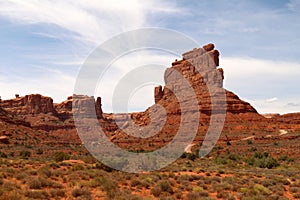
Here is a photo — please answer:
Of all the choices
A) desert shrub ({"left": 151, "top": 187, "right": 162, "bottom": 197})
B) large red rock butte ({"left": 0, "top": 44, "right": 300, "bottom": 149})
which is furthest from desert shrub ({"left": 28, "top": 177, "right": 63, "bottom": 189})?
large red rock butte ({"left": 0, "top": 44, "right": 300, "bottom": 149})

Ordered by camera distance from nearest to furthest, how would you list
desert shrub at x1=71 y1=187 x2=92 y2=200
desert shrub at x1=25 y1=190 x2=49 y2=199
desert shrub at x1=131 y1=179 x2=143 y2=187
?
desert shrub at x1=25 y1=190 x2=49 y2=199
desert shrub at x1=71 y1=187 x2=92 y2=200
desert shrub at x1=131 y1=179 x2=143 y2=187

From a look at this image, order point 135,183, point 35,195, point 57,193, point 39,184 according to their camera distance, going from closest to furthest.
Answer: point 35,195 < point 57,193 < point 39,184 < point 135,183

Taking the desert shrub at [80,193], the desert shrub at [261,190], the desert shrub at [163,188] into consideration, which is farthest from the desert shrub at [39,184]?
the desert shrub at [261,190]

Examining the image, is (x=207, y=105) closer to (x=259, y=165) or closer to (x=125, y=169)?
(x=259, y=165)

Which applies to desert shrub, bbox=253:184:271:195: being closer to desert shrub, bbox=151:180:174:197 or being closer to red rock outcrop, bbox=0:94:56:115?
desert shrub, bbox=151:180:174:197

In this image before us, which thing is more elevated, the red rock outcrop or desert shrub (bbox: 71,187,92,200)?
the red rock outcrop

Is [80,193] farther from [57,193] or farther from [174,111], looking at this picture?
[174,111]

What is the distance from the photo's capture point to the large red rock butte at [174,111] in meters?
79.1

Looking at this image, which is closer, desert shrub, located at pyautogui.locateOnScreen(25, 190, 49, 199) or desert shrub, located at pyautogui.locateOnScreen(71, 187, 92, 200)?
desert shrub, located at pyautogui.locateOnScreen(25, 190, 49, 199)

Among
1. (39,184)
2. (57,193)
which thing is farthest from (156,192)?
(39,184)

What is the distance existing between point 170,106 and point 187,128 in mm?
16974

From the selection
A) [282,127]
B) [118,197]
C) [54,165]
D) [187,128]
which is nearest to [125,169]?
[54,165]

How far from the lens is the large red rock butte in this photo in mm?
79125

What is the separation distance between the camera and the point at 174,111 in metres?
95.0
